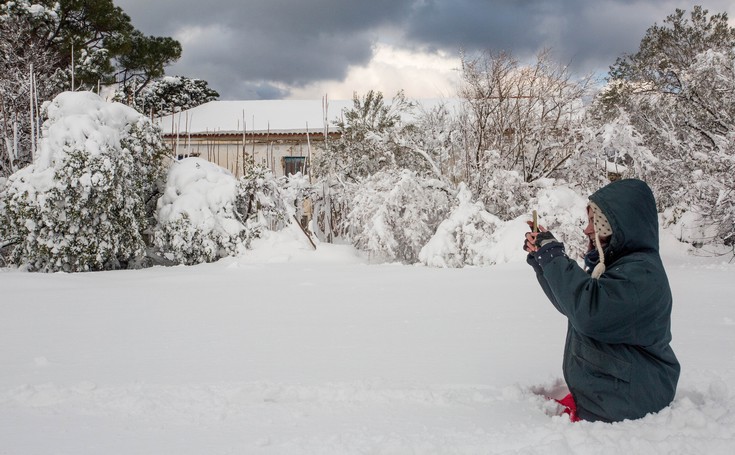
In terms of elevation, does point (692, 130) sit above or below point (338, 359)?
above

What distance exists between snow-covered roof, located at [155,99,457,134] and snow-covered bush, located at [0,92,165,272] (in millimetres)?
8988

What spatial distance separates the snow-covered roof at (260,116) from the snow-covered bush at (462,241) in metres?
10.3

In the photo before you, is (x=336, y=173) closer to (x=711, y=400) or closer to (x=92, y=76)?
(x=92, y=76)

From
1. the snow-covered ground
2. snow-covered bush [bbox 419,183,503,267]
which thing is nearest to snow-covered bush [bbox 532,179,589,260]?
snow-covered bush [bbox 419,183,503,267]

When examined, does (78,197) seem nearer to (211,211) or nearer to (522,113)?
(211,211)

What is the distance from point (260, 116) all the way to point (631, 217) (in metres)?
21.0

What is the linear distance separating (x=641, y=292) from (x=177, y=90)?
27064 millimetres

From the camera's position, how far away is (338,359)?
400 cm

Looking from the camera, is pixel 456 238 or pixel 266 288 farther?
pixel 456 238

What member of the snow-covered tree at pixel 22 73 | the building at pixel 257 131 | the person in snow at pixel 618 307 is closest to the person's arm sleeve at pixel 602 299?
the person in snow at pixel 618 307

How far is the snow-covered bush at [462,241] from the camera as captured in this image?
10.1m

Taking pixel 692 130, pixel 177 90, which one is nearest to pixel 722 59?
pixel 692 130

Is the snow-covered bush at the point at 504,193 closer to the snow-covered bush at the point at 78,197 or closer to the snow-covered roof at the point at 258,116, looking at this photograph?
the snow-covered bush at the point at 78,197

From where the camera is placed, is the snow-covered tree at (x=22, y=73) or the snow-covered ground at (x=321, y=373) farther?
the snow-covered tree at (x=22, y=73)
